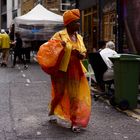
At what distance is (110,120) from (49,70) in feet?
5.82

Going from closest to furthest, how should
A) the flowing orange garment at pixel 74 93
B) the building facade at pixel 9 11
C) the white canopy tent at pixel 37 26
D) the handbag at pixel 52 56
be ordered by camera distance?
the handbag at pixel 52 56
the flowing orange garment at pixel 74 93
the white canopy tent at pixel 37 26
the building facade at pixel 9 11

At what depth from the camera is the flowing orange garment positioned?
8.16 meters

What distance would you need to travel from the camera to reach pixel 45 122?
890 cm

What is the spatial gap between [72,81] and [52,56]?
543mm

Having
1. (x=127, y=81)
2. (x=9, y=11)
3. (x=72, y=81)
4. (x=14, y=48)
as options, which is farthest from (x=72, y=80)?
(x=9, y=11)

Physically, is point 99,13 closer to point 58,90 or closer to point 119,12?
point 119,12

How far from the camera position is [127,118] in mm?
9406

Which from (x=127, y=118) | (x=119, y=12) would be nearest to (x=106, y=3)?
(x=119, y=12)

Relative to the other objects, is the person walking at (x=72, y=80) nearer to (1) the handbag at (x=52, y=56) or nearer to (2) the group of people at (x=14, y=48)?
(1) the handbag at (x=52, y=56)

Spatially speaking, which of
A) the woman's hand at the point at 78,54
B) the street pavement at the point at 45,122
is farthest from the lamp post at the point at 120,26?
the woman's hand at the point at 78,54

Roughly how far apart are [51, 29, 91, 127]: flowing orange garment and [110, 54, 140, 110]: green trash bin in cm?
210

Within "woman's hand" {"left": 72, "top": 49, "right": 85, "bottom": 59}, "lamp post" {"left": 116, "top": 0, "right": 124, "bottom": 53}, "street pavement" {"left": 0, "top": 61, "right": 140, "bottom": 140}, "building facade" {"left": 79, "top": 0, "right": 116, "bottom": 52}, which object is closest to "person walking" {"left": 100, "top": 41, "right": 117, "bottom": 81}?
"street pavement" {"left": 0, "top": 61, "right": 140, "bottom": 140}

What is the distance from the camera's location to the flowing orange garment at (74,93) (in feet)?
26.8

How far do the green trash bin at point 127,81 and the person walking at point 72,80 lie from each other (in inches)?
82.6
